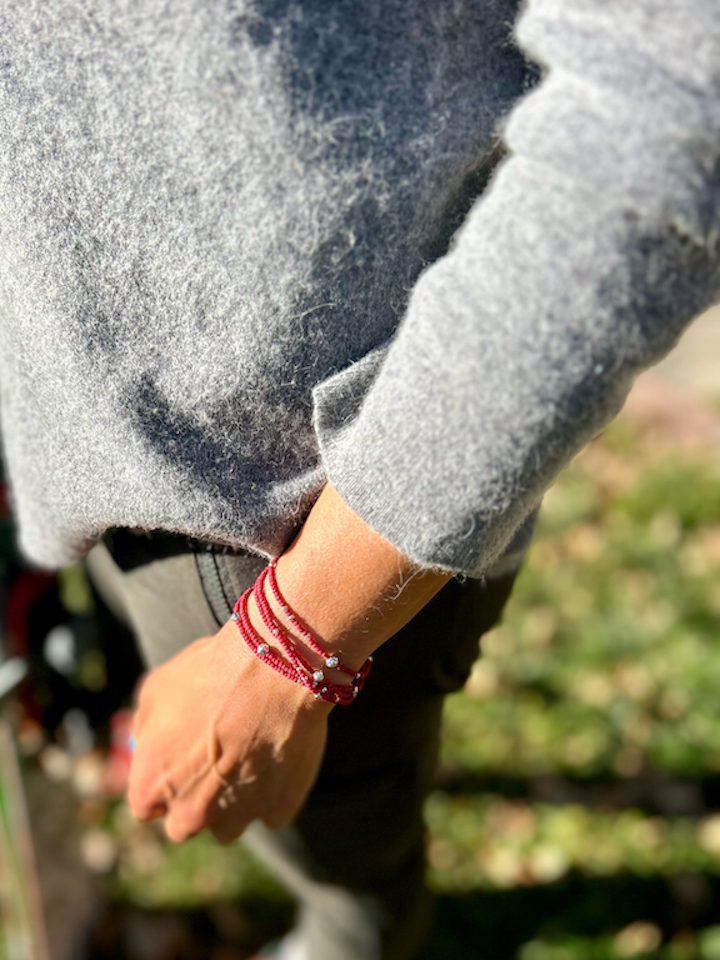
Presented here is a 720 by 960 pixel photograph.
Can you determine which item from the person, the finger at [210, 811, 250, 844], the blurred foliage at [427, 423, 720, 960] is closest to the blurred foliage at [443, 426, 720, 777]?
the blurred foliage at [427, 423, 720, 960]

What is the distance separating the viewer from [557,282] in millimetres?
743

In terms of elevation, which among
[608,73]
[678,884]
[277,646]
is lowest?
[678,884]

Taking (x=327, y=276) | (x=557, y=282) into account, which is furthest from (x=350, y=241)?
(x=557, y=282)

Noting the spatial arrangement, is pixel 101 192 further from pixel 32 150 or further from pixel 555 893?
pixel 555 893

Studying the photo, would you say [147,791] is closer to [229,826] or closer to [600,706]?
[229,826]

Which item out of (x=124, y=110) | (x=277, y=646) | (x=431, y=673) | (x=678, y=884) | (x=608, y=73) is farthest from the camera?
(x=678, y=884)

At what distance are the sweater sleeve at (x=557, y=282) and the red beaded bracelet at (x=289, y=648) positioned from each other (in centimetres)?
18

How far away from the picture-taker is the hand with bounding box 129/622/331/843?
1.00 meters

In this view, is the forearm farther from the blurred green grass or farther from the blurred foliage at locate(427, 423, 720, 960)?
the blurred green grass

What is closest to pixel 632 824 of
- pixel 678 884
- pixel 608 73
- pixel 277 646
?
pixel 678 884

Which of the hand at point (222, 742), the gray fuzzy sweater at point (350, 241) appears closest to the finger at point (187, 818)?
the hand at point (222, 742)

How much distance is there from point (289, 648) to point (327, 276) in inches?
15.8

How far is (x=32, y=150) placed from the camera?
34.0 inches

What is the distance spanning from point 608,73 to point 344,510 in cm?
47
